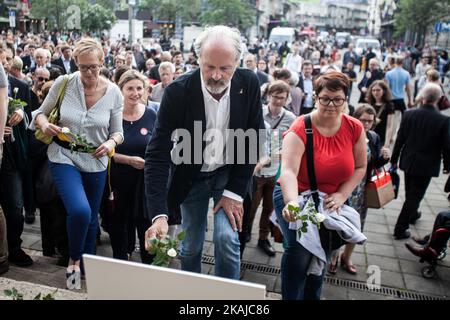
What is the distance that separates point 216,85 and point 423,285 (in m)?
3.03

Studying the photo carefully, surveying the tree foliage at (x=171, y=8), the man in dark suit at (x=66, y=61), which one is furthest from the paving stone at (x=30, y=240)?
the tree foliage at (x=171, y=8)

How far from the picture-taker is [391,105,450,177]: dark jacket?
16.9ft

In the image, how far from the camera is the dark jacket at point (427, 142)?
5.14m

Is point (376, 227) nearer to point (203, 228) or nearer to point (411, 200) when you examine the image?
point (411, 200)

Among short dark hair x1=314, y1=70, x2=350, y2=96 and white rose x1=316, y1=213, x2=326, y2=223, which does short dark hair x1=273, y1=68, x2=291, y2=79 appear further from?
white rose x1=316, y1=213, x2=326, y2=223

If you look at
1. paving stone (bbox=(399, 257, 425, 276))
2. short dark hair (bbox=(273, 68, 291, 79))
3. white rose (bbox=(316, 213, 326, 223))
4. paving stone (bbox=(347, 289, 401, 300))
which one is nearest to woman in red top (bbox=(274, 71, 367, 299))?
white rose (bbox=(316, 213, 326, 223))

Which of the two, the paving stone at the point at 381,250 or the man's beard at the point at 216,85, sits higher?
the man's beard at the point at 216,85

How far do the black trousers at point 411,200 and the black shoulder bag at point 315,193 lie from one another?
2691mm

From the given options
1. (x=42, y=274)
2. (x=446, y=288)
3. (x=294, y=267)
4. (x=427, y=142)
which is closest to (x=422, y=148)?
(x=427, y=142)

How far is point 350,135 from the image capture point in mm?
2963

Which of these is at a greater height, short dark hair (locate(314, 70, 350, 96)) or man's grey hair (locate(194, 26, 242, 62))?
man's grey hair (locate(194, 26, 242, 62))

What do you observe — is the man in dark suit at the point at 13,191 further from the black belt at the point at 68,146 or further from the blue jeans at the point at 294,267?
the blue jeans at the point at 294,267

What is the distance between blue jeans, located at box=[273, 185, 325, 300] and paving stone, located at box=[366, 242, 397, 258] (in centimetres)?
199
